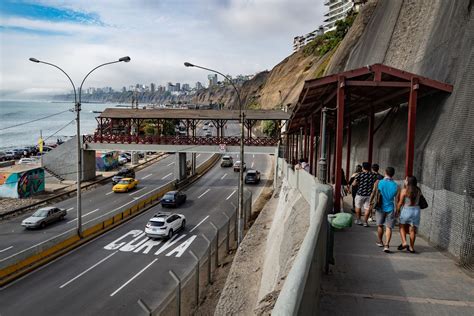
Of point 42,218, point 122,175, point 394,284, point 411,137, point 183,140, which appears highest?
point 411,137

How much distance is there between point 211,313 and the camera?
14.4 meters

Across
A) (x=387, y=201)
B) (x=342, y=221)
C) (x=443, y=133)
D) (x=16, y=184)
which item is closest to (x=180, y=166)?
(x=16, y=184)

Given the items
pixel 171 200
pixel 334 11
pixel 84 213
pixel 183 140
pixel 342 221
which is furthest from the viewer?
pixel 334 11

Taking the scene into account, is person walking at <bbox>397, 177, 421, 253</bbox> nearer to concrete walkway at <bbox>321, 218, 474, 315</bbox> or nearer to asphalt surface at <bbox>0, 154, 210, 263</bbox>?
concrete walkway at <bbox>321, 218, 474, 315</bbox>

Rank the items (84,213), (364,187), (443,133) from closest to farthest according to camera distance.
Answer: (443,133)
(364,187)
(84,213)

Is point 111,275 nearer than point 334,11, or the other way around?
point 111,275

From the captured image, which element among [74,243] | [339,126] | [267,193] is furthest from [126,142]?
[339,126]

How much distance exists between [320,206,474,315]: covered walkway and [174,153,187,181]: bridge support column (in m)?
34.5

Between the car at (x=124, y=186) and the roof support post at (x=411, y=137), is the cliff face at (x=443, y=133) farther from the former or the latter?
the car at (x=124, y=186)

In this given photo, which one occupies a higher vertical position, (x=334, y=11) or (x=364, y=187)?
(x=334, y=11)

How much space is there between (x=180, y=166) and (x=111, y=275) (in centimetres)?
2590

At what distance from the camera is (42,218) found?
25000 millimetres

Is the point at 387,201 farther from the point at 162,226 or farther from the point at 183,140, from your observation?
the point at 183,140

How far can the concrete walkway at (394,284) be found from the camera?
5.72 metres
